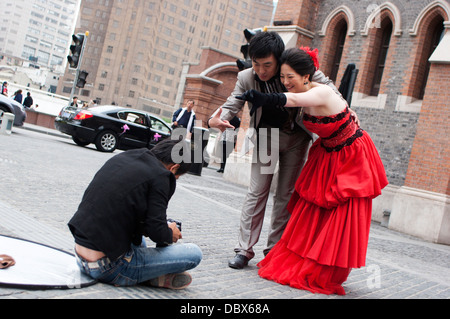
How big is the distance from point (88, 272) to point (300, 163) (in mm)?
2430

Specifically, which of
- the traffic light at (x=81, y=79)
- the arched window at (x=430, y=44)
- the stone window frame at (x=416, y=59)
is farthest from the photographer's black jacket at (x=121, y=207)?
the traffic light at (x=81, y=79)

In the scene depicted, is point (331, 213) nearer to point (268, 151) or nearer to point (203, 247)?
point (268, 151)

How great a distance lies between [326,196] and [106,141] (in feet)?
40.4

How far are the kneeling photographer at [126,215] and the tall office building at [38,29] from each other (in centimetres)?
16460

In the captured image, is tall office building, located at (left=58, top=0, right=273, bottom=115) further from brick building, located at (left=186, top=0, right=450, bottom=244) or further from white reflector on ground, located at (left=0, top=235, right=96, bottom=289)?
→ white reflector on ground, located at (left=0, top=235, right=96, bottom=289)

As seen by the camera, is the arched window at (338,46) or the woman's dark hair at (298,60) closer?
the woman's dark hair at (298,60)

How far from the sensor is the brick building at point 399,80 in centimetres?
1109

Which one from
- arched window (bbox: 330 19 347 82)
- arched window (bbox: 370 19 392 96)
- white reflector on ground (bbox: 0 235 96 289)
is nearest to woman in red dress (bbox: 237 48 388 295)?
white reflector on ground (bbox: 0 235 96 289)

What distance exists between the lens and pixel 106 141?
15633mm

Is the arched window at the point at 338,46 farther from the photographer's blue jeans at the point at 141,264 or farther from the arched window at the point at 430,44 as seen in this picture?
the photographer's blue jeans at the point at 141,264

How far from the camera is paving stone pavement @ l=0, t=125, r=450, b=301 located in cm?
358

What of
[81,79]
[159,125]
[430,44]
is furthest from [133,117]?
[430,44]

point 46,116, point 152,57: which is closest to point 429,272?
point 46,116

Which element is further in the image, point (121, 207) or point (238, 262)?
point (238, 262)
